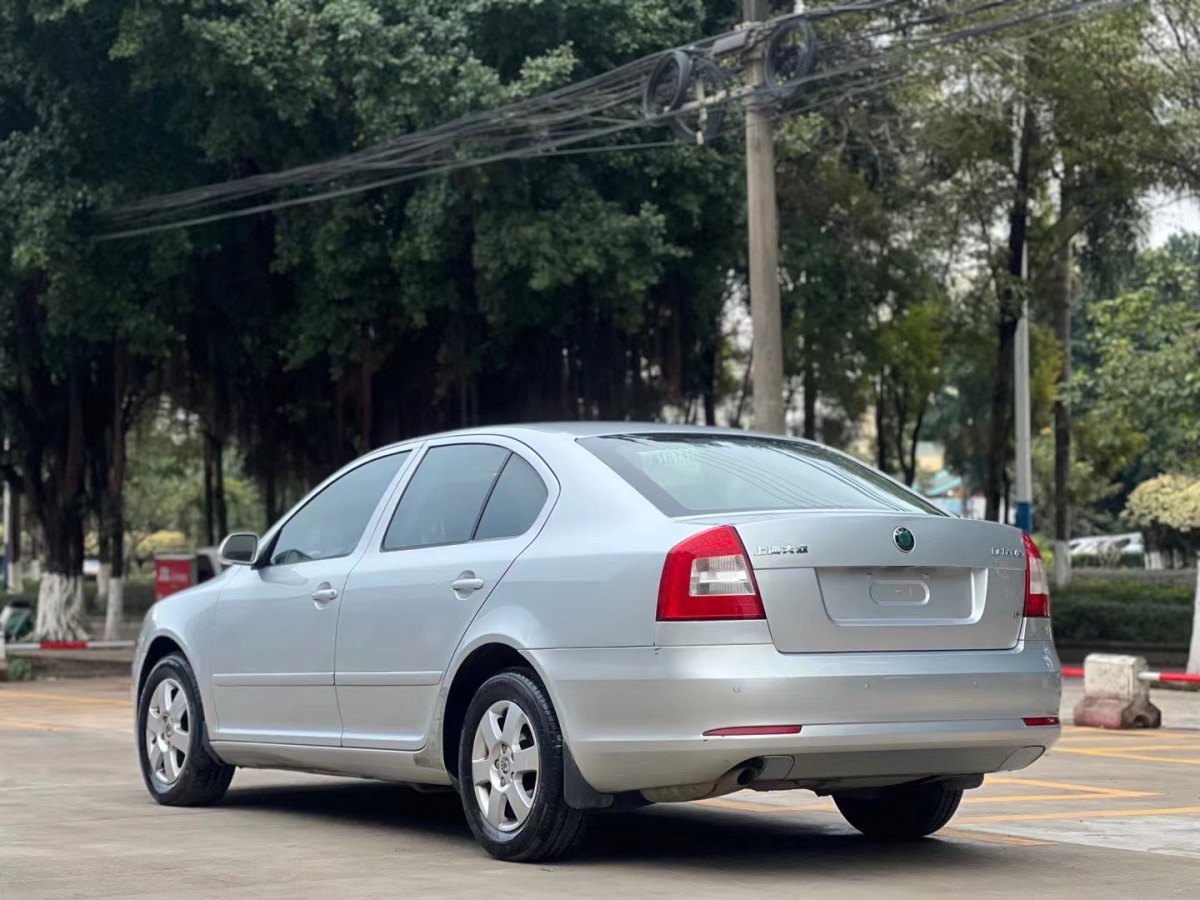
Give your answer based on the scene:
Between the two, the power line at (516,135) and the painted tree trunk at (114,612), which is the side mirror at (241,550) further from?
the painted tree trunk at (114,612)

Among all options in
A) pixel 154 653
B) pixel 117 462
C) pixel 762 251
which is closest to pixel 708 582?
pixel 154 653

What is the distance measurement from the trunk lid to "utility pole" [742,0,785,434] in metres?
12.0

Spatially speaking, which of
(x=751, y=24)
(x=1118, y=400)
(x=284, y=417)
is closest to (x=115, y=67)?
(x=284, y=417)

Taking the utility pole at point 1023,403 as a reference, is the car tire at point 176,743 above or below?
below

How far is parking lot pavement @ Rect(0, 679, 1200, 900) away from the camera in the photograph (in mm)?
6820

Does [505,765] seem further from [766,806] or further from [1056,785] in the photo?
[1056,785]

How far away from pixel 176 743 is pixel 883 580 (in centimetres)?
406

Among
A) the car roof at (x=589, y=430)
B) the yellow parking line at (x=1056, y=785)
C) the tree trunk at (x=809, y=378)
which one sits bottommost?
the yellow parking line at (x=1056, y=785)

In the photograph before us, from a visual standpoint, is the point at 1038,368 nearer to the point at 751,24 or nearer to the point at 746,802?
the point at 751,24

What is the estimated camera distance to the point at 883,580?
7094mm

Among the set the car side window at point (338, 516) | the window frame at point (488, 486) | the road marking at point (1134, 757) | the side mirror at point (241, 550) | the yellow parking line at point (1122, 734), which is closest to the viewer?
the window frame at point (488, 486)

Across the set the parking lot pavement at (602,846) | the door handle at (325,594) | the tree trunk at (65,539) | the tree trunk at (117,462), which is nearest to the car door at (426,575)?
the door handle at (325,594)

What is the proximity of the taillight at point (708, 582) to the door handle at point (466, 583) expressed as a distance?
3.44 feet

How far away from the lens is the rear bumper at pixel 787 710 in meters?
6.74
